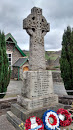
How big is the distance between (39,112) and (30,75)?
1121mm

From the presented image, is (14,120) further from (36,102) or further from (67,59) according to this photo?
(67,59)

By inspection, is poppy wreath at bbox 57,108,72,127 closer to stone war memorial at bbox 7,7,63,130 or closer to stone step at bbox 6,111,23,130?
stone war memorial at bbox 7,7,63,130

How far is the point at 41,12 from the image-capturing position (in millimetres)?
3809

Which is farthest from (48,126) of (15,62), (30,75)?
(15,62)

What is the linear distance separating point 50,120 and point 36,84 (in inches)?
43.1

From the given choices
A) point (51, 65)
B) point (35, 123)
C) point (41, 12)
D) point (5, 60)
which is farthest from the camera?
point (51, 65)

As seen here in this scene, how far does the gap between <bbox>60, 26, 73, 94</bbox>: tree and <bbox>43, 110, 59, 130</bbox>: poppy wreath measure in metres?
2.98

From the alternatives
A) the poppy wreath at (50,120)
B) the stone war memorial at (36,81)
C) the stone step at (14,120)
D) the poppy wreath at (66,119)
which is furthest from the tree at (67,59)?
the stone step at (14,120)

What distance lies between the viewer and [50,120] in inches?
124

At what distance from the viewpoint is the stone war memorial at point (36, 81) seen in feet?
11.0

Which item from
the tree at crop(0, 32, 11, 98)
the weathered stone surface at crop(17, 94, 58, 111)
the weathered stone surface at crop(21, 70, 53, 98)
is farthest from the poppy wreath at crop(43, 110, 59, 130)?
the tree at crop(0, 32, 11, 98)

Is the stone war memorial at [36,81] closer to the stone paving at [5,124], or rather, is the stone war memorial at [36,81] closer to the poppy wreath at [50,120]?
the stone paving at [5,124]

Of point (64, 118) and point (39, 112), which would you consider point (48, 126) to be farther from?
point (64, 118)

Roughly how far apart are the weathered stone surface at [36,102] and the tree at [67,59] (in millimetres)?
2429
